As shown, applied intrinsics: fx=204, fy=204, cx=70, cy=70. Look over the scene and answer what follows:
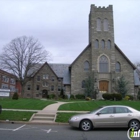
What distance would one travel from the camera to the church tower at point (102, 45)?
3763 centimetres

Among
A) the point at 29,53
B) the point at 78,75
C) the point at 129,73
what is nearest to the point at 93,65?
the point at 78,75

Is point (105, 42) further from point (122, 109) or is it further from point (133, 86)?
point (122, 109)

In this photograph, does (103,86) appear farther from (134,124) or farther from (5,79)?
(5,79)

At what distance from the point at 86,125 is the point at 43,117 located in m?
4.59

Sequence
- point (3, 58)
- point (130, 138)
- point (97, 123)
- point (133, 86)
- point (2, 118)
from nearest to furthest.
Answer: point (130, 138)
point (97, 123)
point (2, 118)
point (133, 86)
point (3, 58)

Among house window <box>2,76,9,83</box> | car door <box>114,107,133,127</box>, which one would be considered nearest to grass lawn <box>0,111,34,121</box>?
car door <box>114,107,133,127</box>

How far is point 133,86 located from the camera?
37656 mm

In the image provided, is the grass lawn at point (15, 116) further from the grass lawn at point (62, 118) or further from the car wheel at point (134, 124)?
the car wheel at point (134, 124)

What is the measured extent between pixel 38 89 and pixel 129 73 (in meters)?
24.5

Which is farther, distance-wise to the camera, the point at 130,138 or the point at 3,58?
the point at 3,58

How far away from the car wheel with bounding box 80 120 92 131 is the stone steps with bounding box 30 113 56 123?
11.6 ft

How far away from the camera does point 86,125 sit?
11008 millimetres

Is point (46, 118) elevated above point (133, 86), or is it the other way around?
point (133, 86)

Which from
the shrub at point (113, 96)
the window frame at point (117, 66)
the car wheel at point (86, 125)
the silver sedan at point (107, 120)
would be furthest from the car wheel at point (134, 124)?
the window frame at point (117, 66)
